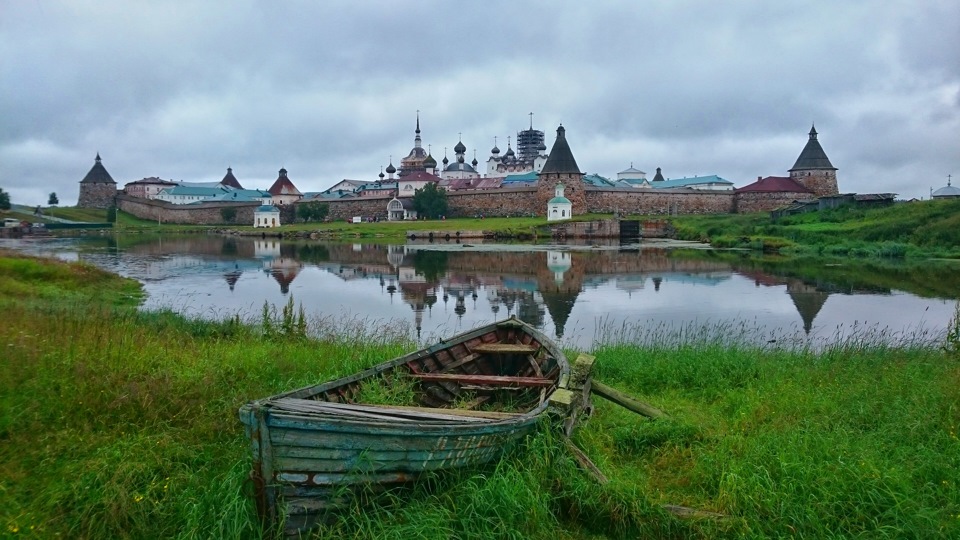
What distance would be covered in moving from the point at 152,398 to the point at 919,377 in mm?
6596

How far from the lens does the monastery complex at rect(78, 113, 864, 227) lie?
57.6m

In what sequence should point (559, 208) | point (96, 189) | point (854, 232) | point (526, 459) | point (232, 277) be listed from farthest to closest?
point (96, 189)
point (559, 208)
point (854, 232)
point (232, 277)
point (526, 459)

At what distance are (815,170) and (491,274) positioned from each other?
48880 mm

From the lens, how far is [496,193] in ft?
203

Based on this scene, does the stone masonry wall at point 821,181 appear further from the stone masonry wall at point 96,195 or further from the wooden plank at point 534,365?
the stone masonry wall at point 96,195

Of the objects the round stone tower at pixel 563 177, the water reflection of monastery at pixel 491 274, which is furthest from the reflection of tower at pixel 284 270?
the round stone tower at pixel 563 177

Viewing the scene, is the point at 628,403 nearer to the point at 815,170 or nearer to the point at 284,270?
the point at 284,270

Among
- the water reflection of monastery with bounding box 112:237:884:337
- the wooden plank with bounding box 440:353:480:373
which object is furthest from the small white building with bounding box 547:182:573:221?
the wooden plank with bounding box 440:353:480:373

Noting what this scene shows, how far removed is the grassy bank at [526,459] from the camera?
3.86 m

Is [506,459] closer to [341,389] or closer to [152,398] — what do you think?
[341,389]

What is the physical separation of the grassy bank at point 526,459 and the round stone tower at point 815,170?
60278 mm

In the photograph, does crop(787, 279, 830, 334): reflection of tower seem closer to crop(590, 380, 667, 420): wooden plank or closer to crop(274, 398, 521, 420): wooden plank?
crop(590, 380, 667, 420): wooden plank

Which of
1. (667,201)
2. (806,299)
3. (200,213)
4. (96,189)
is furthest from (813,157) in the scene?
(96,189)

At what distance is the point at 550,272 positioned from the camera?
23.8 metres
